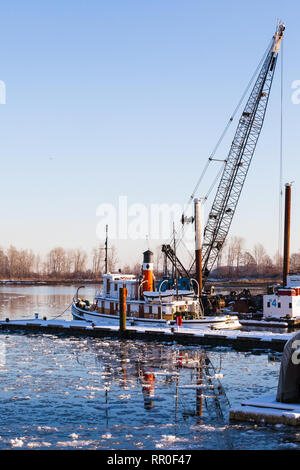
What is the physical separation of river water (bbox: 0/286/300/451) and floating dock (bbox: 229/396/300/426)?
29 cm

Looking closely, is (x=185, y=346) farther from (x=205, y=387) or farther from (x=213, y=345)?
(x=205, y=387)

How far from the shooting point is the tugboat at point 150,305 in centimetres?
4575

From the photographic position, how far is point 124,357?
32.5 metres

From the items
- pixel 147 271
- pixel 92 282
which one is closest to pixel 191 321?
pixel 147 271

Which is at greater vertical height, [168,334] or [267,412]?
[267,412]

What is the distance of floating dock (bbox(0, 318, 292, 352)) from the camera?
37500mm

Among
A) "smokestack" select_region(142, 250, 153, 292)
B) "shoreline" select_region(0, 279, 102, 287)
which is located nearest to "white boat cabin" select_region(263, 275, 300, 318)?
"smokestack" select_region(142, 250, 153, 292)

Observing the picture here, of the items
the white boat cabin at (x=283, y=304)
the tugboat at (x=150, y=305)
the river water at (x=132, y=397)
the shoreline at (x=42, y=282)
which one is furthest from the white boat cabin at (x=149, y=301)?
the shoreline at (x=42, y=282)

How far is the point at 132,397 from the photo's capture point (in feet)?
72.1

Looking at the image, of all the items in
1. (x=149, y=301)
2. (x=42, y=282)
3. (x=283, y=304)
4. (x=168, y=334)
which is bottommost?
(x=42, y=282)

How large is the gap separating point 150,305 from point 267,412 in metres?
29.5

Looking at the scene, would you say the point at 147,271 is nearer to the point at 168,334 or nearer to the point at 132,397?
the point at 168,334
